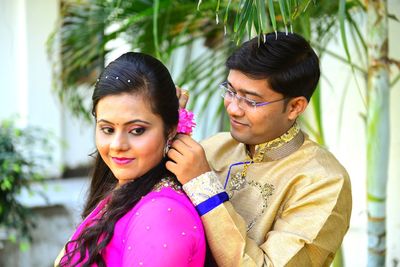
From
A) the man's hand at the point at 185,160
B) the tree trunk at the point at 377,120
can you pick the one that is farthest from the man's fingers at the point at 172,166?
the tree trunk at the point at 377,120

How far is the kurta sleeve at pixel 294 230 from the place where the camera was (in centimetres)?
193

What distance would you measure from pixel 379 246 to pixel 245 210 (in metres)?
1.09

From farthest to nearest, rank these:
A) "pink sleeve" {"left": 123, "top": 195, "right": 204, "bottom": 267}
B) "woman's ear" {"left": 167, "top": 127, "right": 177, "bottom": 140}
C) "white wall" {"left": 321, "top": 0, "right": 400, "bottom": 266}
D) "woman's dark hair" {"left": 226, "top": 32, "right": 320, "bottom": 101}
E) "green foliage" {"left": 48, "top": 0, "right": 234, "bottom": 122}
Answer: "white wall" {"left": 321, "top": 0, "right": 400, "bottom": 266}, "green foliage" {"left": 48, "top": 0, "right": 234, "bottom": 122}, "woman's dark hair" {"left": 226, "top": 32, "right": 320, "bottom": 101}, "woman's ear" {"left": 167, "top": 127, "right": 177, "bottom": 140}, "pink sleeve" {"left": 123, "top": 195, "right": 204, "bottom": 267}

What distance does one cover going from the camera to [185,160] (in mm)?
1918

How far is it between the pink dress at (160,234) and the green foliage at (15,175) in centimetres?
260

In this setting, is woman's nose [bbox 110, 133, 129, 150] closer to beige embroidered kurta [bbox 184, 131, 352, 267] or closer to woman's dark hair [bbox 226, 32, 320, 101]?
beige embroidered kurta [bbox 184, 131, 352, 267]

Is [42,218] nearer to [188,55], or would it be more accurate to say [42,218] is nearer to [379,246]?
[188,55]

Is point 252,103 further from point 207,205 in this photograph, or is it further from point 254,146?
point 207,205

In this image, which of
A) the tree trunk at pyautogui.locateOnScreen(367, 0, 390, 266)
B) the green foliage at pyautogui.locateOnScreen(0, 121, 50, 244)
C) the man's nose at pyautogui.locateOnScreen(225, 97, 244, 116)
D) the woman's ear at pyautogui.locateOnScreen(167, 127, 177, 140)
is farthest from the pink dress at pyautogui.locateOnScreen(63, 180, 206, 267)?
the green foliage at pyautogui.locateOnScreen(0, 121, 50, 244)

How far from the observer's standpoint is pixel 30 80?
5.31 m

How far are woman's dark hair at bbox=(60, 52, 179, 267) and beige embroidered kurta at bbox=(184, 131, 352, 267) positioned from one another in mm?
135

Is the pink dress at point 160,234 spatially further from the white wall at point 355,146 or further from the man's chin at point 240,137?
the white wall at point 355,146

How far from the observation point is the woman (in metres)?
1.77

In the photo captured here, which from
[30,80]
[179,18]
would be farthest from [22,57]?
[179,18]
